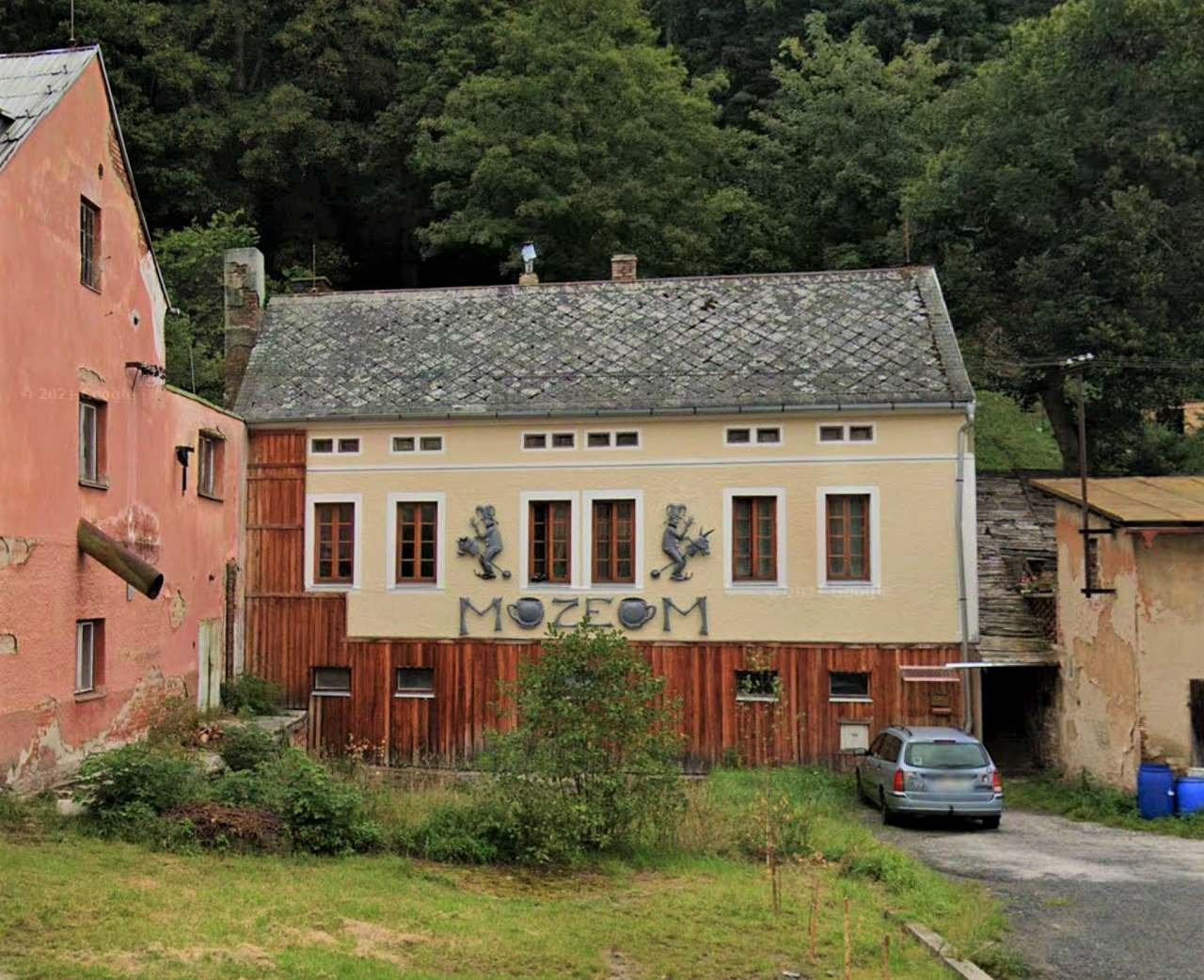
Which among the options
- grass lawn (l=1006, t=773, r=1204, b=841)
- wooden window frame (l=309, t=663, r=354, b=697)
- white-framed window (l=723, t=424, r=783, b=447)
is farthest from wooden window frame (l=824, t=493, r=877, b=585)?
wooden window frame (l=309, t=663, r=354, b=697)

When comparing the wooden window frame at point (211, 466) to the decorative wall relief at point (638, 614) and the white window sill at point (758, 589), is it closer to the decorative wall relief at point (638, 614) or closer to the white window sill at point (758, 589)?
the decorative wall relief at point (638, 614)

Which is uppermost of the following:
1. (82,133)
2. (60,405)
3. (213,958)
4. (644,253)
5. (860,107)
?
(860,107)

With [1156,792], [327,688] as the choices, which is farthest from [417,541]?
[1156,792]

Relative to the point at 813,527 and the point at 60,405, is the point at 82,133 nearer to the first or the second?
the point at 60,405

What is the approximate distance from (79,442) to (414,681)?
28.6 ft

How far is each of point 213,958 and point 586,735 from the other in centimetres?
553

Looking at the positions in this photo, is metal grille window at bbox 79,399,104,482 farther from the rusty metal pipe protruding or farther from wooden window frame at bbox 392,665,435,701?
wooden window frame at bbox 392,665,435,701

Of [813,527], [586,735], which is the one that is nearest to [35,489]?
[586,735]

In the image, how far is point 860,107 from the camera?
4116 centimetres

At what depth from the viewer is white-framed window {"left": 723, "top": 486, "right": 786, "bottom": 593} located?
2305 centimetres

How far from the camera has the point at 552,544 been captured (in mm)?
23844

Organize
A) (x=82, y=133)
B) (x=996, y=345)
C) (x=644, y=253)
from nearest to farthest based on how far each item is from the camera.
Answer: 1. (x=82, y=133)
2. (x=996, y=345)
3. (x=644, y=253)

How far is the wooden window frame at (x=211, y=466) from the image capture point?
2259 centimetres

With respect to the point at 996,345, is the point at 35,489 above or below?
below
